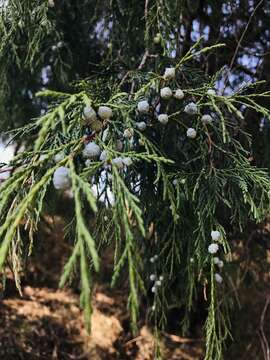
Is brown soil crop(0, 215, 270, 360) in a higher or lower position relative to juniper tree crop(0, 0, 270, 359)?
lower

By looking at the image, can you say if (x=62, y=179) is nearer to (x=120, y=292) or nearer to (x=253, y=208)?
(x=253, y=208)

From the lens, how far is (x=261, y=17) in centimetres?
278

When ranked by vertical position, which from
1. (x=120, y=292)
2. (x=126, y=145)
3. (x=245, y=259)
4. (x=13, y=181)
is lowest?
(x=120, y=292)

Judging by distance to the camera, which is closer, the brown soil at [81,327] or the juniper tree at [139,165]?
the juniper tree at [139,165]

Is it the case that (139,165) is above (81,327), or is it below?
above

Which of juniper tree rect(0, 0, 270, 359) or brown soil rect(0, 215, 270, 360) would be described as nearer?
juniper tree rect(0, 0, 270, 359)

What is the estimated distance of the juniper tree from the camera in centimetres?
94

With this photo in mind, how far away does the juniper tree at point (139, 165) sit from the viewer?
37.1 inches

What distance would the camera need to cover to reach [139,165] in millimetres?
1557

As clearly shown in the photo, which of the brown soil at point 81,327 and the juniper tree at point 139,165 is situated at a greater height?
the juniper tree at point 139,165

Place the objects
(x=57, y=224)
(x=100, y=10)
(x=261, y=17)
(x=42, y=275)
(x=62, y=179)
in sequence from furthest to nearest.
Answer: (x=57, y=224) < (x=42, y=275) < (x=261, y=17) < (x=100, y=10) < (x=62, y=179)

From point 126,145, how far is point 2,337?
270 cm

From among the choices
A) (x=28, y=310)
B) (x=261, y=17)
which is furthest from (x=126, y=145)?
(x=28, y=310)

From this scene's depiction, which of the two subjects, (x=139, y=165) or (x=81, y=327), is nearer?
(x=139, y=165)
